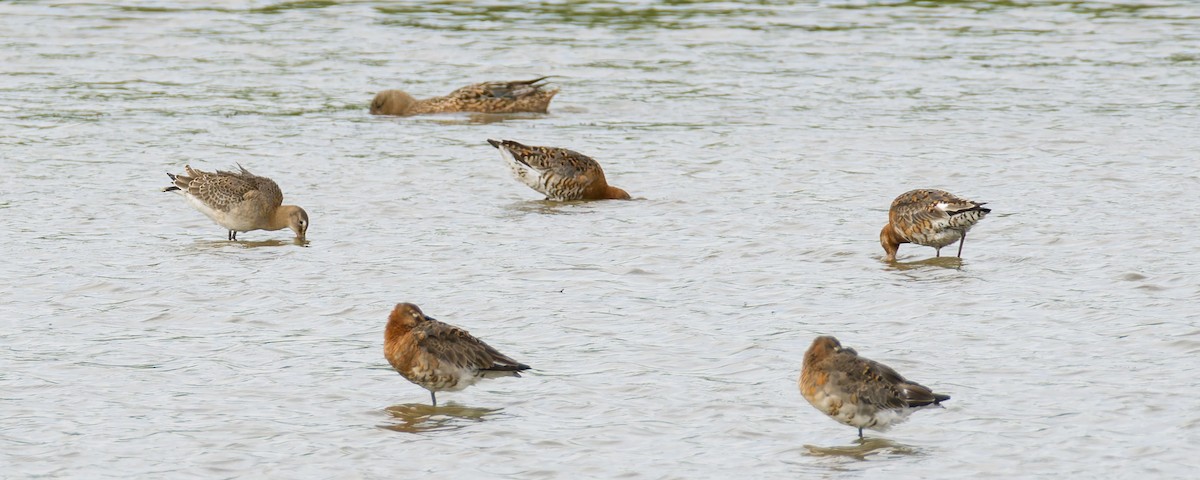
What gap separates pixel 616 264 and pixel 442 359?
458cm

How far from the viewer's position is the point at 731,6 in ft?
119

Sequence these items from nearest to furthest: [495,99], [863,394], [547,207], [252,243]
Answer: [863,394], [252,243], [547,207], [495,99]

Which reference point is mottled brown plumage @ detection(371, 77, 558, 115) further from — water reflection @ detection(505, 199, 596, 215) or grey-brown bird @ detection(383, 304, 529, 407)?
grey-brown bird @ detection(383, 304, 529, 407)

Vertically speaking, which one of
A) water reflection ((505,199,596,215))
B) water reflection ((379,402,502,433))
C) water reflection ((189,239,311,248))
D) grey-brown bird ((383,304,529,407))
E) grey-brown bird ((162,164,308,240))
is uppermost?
grey-brown bird ((383,304,529,407))

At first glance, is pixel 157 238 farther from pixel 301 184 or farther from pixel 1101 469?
pixel 1101 469

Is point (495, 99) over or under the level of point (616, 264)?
under

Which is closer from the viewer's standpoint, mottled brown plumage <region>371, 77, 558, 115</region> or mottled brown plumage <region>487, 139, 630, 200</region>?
mottled brown plumage <region>487, 139, 630, 200</region>

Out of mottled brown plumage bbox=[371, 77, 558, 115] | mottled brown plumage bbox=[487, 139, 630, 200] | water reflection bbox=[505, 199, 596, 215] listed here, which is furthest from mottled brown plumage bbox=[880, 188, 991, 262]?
mottled brown plumage bbox=[371, 77, 558, 115]

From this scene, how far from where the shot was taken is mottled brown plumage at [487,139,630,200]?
18219 mm

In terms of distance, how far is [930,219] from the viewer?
46.6 feet

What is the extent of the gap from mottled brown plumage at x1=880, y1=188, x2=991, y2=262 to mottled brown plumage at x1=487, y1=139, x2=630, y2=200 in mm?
4332

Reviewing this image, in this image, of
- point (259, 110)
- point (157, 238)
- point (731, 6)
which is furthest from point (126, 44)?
point (157, 238)

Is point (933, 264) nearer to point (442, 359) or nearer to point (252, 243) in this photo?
point (442, 359)

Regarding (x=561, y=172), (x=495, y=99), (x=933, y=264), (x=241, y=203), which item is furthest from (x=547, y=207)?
(x=495, y=99)
